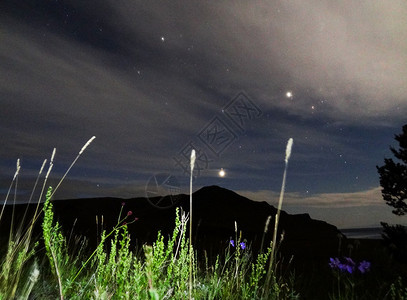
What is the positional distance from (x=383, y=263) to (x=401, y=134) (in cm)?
390

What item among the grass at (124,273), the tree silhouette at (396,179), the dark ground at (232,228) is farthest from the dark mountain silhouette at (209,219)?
the grass at (124,273)

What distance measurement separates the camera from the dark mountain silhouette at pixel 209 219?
46.4ft

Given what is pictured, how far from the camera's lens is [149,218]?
59.6 feet

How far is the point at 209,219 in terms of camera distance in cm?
1933

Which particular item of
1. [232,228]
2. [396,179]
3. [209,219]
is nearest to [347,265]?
[396,179]

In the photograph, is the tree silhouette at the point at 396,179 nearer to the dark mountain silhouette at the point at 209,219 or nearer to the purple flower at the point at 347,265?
the purple flower at the point at 347,265

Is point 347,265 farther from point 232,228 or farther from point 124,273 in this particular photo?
point 232,228

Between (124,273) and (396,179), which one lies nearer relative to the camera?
(124,273)

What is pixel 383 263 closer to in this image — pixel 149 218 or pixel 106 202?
pixel 149 218

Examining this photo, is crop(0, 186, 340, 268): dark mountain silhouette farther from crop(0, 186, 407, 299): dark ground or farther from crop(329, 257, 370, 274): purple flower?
crop(329, 257, 370, 274): purple flower

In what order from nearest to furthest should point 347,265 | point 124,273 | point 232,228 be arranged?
point 124,273 < point 347,265 < point 232,228

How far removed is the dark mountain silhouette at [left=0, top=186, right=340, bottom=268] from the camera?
46.4 ft

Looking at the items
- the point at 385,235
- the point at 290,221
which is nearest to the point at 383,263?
the point at 385,235

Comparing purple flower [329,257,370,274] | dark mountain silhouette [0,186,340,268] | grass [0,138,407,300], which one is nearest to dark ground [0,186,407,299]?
dark mountain silhouette [0,186,340,268]
